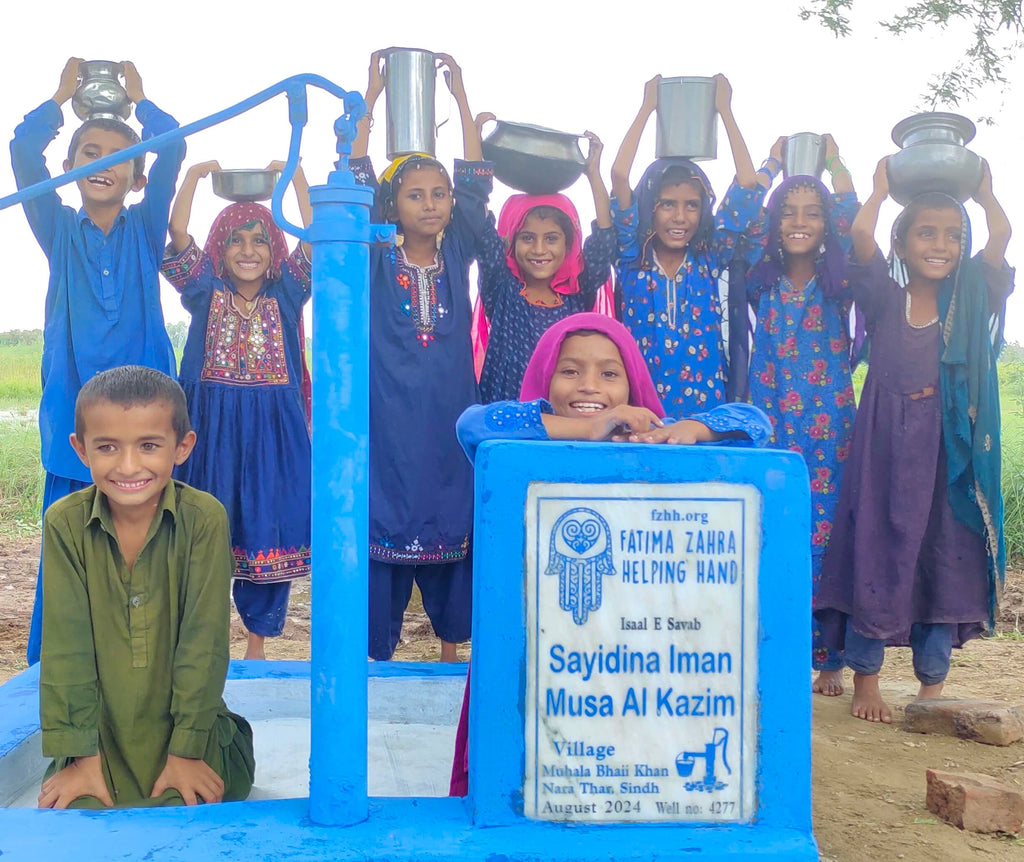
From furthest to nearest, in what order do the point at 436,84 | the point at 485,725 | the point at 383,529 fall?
1. the point at 436,84
2. the point at 383,529
3. the point at 485,725

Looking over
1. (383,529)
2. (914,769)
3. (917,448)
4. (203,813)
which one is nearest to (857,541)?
(917,448)

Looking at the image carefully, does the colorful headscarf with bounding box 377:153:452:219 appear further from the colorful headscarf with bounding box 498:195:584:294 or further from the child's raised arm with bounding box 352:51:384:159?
A: the colorful headscarf with bounding box 498:195:584:294

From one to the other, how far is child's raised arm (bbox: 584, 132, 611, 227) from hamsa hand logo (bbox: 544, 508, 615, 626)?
2.30m

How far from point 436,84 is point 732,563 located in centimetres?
262

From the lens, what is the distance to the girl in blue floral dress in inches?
148

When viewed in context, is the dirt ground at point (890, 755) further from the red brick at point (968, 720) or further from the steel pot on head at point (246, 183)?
the steel pot on head at point (246, 183)

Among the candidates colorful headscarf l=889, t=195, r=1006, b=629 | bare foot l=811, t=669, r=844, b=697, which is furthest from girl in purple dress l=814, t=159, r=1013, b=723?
bare foot l=811, t=669, r=844, b=697

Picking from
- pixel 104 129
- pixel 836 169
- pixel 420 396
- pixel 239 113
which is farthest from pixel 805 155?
pixel 239 113

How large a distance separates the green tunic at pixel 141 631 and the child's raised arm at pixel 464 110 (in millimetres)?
2040

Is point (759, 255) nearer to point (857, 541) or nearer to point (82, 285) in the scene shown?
point (857, 541)

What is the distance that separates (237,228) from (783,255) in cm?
204

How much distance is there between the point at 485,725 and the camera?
165cm

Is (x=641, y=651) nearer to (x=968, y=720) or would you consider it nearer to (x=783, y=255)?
(x=968, y=720)

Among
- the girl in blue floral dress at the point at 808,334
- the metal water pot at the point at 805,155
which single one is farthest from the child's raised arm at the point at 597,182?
the metal water pot at the point at 805,155
